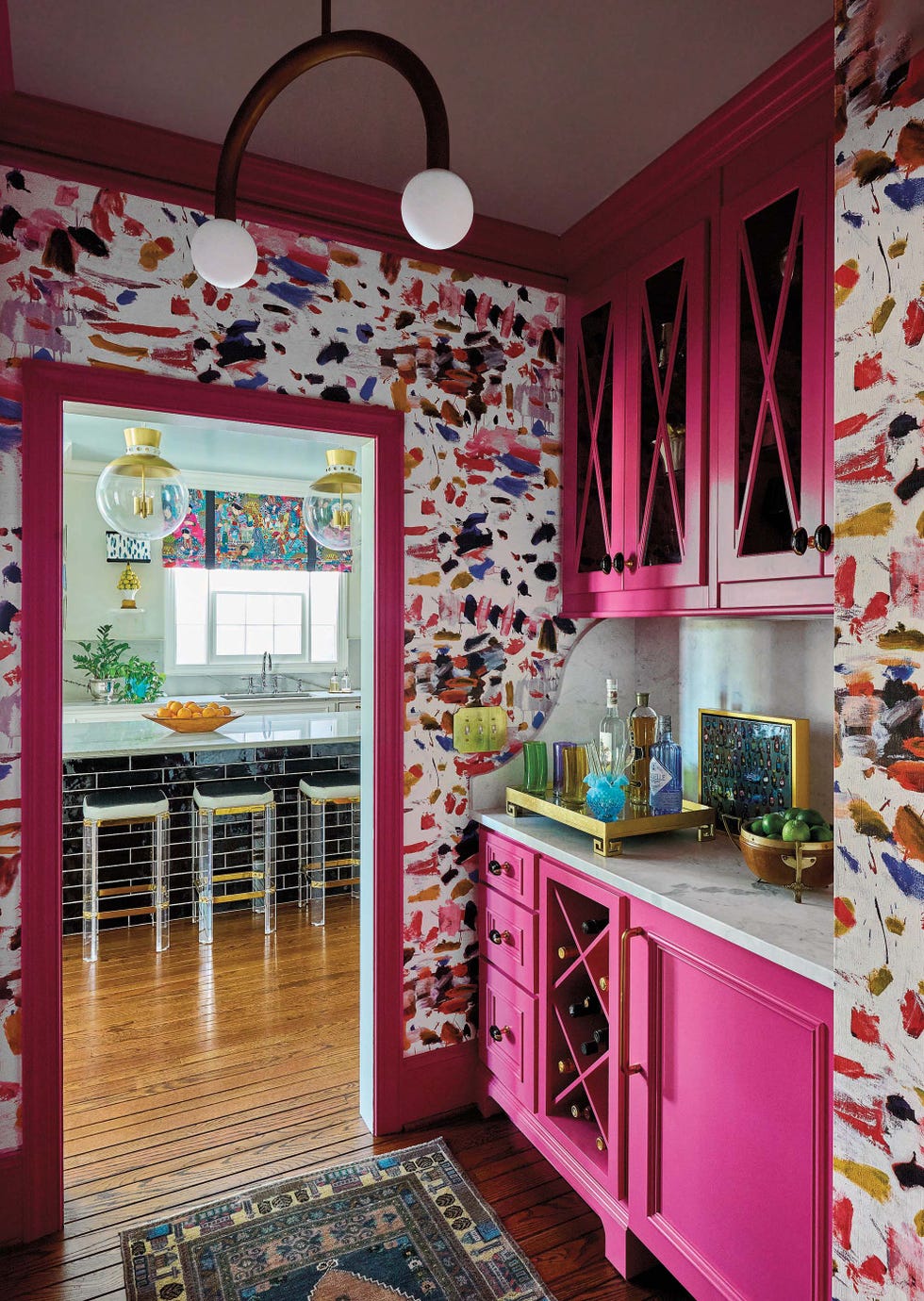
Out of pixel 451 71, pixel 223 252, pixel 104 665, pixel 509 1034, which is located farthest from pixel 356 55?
pixel 104 665

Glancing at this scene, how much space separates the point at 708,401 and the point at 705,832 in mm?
1133

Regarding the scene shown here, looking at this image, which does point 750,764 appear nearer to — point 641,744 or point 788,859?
point 641,744

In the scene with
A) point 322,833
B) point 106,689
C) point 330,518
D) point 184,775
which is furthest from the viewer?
point 106,689

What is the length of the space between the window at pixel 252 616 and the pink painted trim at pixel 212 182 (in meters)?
4.55

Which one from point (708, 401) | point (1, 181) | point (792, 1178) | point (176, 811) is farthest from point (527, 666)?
point (176, 811)

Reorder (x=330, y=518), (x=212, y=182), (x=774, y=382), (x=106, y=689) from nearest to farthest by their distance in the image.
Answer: (x=774, y=382), (x=212, y=182), (x=330, y=518), (x=106, y=689)

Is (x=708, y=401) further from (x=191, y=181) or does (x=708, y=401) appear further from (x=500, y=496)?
(x=191, y=181)

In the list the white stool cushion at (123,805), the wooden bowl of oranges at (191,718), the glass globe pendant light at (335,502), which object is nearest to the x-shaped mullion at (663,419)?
the glass globe pendant light at (335,502)

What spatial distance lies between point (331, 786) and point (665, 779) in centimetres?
247

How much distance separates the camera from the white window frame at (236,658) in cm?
639

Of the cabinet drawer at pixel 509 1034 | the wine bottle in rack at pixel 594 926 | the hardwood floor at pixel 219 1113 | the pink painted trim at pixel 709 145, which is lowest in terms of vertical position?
the hardwood floor at pixel 219 1113

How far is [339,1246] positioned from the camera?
6.44ft

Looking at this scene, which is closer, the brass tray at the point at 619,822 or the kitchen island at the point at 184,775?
the brass tray at the point at 619,822

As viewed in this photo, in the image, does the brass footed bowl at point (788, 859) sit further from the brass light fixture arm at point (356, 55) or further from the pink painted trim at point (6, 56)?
the pink painted trim at point (6, 56)
